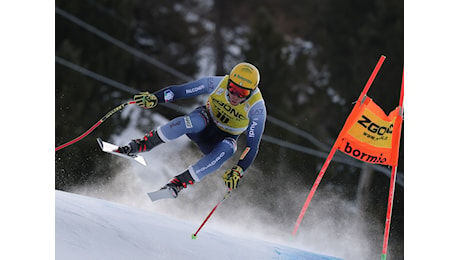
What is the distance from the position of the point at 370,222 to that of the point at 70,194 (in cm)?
250

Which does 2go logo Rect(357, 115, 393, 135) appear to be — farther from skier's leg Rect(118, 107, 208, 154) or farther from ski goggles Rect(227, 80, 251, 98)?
skier's leg Rect(118, 107, 208, 154)

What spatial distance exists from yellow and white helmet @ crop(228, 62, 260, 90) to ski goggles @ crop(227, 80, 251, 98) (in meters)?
0.02

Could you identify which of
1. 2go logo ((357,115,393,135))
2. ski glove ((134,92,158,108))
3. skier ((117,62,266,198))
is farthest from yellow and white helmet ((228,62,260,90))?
2go logo ((357,115,393,135))

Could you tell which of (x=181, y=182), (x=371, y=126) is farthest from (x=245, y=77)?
(x=371, y=126)

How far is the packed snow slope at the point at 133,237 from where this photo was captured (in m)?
3.83

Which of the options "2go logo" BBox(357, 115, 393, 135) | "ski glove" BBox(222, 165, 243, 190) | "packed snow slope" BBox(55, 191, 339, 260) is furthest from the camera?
"2go logo" BBox(357, 115, 393, 135)

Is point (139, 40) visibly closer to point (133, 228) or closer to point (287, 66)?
point (287, 66)

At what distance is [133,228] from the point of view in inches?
162

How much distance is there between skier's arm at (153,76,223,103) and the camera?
13.6 ft

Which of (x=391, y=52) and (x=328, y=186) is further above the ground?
(x=391, y=52)

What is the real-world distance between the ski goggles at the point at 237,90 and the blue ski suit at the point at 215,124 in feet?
0.19
